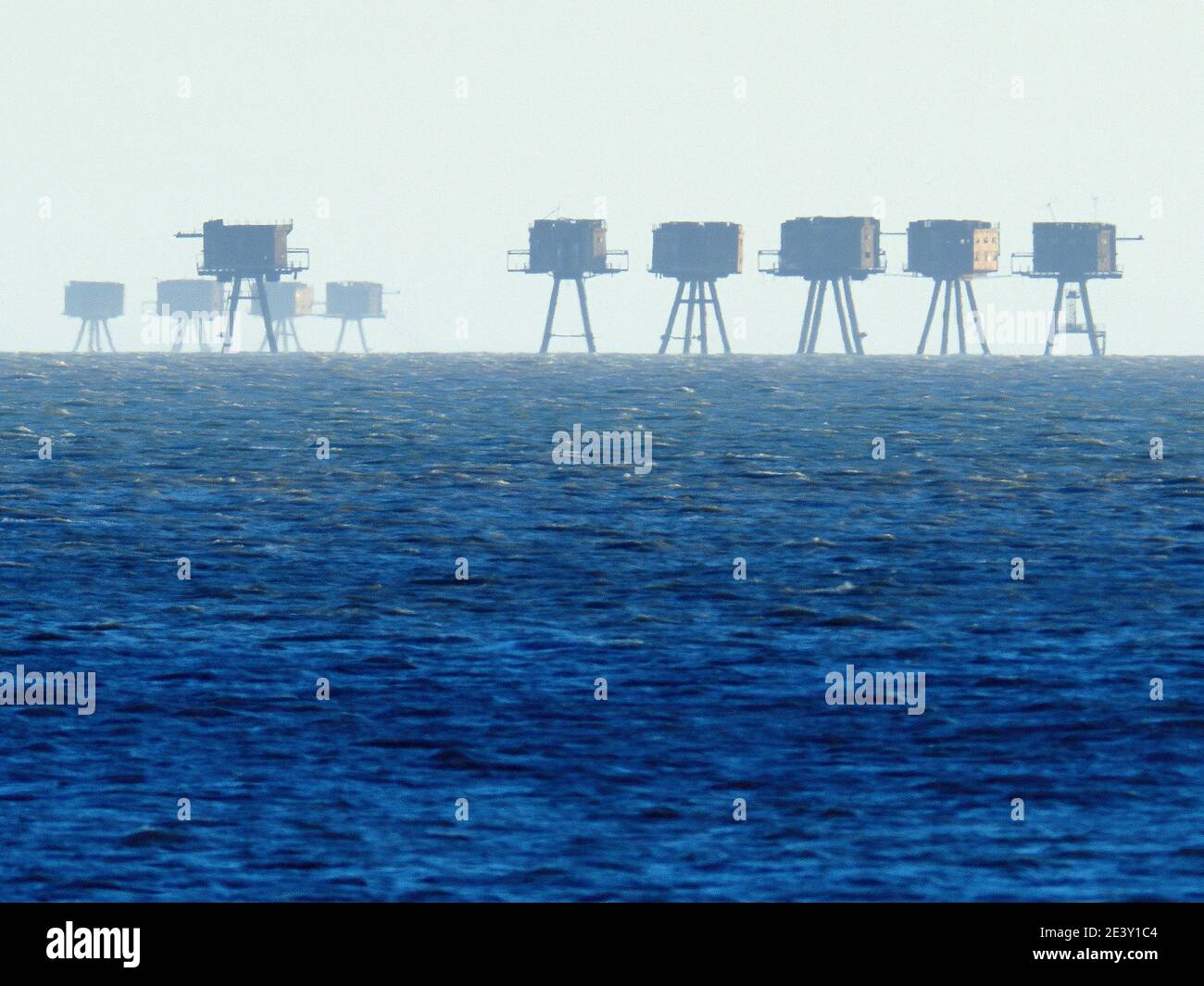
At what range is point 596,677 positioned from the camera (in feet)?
106

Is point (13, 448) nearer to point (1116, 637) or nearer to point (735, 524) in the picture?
point (735, 524)

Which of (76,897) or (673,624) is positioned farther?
(673,624)

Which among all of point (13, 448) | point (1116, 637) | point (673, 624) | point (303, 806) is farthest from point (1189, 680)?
point (13, 448)

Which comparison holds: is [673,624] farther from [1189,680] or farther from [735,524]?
[735,524]

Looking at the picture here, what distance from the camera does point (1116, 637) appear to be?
36312mm

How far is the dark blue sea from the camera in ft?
74.0

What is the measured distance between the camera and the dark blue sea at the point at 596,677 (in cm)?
2256

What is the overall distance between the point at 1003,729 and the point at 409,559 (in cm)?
2086
